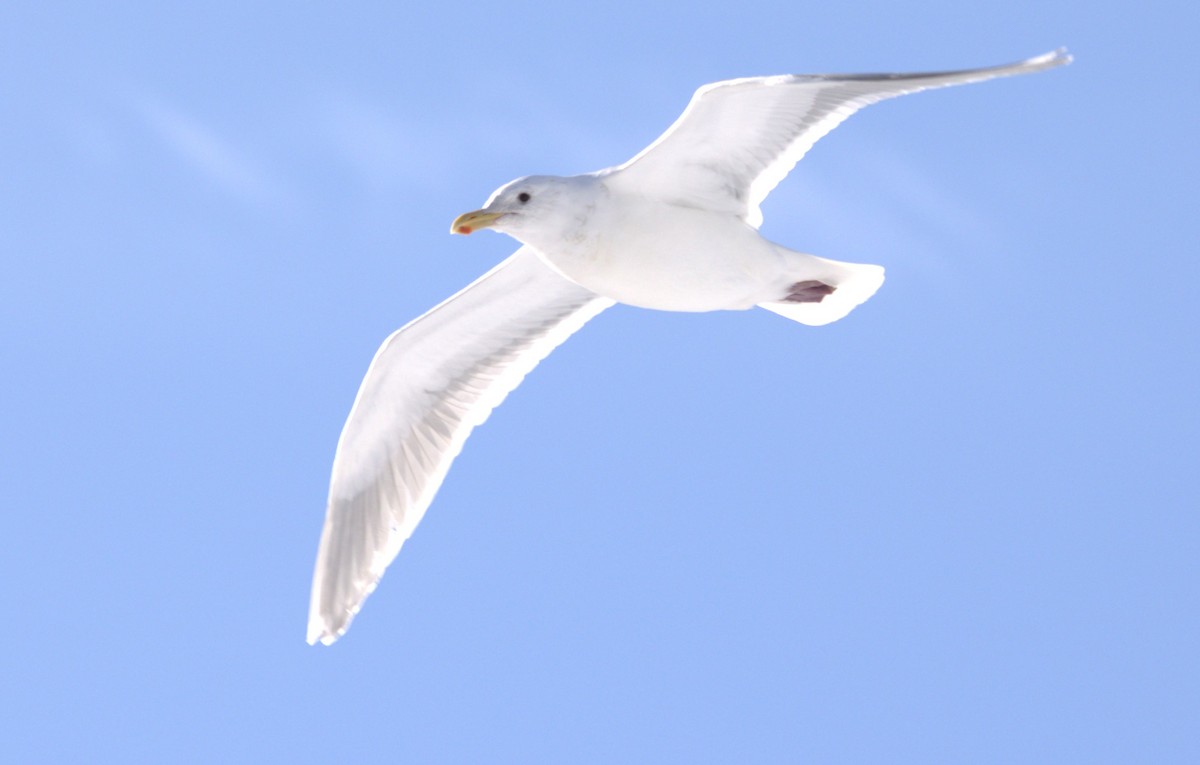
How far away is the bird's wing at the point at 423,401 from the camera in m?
9.09

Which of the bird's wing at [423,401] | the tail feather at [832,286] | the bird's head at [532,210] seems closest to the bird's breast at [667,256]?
the bird's head at [532,210]

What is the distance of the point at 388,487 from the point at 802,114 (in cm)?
324

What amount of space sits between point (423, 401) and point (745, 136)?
2.61 meters

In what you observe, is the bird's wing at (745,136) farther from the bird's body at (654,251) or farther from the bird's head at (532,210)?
the bird's head at (532,210)

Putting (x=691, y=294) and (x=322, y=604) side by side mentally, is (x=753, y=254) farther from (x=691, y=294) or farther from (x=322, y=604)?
(x=322, y=604)

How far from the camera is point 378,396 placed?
30.2 feet

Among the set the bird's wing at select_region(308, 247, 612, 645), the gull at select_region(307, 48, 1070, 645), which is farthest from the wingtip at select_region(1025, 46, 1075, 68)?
the bird's wing at select_region(308, 247, 612, 645)

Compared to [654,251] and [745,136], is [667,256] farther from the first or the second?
[745,136]

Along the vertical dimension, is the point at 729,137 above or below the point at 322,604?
above

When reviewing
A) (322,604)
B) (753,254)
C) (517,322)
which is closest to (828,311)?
(753,254)

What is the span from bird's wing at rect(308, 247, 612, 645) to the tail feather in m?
1.38

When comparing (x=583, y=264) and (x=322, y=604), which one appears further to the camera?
(x=322, y=604)

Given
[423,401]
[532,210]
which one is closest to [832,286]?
[532,210]

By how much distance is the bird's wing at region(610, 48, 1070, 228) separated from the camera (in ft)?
24.4
